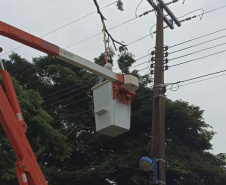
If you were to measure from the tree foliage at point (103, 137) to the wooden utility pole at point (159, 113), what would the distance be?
7.82 m

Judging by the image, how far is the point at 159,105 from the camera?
1038 centimetres

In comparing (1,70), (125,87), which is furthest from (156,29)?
(1,70)

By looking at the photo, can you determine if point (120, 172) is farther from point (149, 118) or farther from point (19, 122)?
point (19, 122)

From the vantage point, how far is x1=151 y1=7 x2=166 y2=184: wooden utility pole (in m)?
9.80

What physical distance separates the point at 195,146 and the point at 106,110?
18.0 m

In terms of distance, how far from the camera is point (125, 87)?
650 cm

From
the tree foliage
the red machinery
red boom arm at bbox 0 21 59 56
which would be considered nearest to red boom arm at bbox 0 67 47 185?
the red machinery

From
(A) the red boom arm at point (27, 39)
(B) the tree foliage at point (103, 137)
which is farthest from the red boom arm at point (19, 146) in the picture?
(B) the tree foliage at point (103, 137)

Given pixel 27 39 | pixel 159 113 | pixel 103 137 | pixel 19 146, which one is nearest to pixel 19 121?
pixel 19 146

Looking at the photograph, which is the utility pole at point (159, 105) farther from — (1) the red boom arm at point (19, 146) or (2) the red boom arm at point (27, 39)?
(1) the red boom arm at point (19, 146)

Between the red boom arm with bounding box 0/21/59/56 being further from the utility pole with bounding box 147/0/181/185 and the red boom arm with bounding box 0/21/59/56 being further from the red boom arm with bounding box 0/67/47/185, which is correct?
the utility pole with bounding box 147/0/181/185

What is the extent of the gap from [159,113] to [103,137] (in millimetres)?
12272

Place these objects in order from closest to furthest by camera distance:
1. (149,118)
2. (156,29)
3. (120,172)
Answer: (156,29) → (120,172) → (149,118)

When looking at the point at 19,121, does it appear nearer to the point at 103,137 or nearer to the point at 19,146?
the point at 19,146
